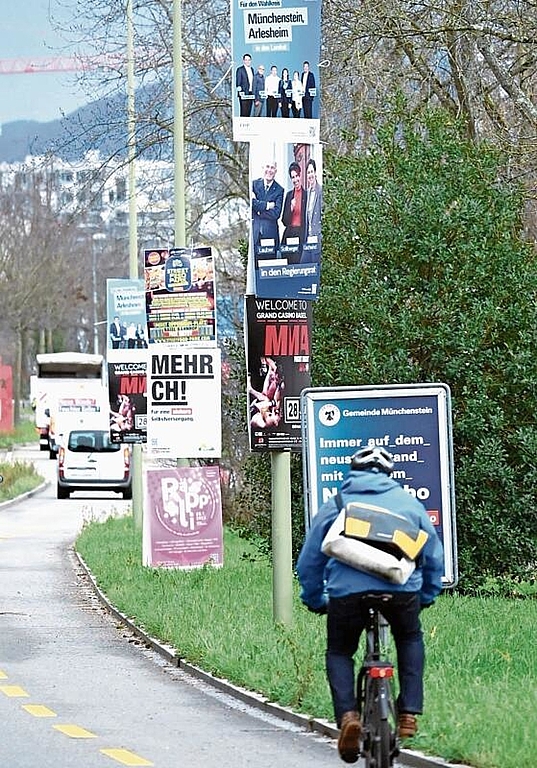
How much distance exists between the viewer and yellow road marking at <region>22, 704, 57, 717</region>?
1236 centimetres

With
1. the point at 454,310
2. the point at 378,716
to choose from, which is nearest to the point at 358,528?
the point at 378,716

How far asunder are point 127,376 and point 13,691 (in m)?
14.6

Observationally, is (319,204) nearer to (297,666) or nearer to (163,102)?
(297,666)

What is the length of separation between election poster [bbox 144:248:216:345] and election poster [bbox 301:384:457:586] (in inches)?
305

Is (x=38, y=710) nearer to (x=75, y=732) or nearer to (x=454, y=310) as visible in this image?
(x=75, y=732)

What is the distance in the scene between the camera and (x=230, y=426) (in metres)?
31.4

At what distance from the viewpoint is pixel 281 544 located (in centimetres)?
1551

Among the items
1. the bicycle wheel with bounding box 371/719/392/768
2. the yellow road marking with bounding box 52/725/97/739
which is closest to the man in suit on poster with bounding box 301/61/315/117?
the yellow road marking with bounding box 52/725/97/739

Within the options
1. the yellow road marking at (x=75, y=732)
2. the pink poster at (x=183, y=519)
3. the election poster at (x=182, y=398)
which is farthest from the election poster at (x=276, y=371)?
the pink poster at (x=183, y=519)

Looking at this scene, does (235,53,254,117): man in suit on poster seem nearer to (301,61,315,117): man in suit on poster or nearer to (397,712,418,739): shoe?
(301,61,315,117): man in suit on poster

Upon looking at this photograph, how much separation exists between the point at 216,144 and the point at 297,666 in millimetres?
21059

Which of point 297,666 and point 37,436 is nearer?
point 297,666

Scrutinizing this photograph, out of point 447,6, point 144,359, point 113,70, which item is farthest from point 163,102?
point 447,6

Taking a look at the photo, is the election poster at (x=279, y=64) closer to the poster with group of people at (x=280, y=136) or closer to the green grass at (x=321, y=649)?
the poster with group of people at (x=280, y=136)
